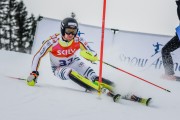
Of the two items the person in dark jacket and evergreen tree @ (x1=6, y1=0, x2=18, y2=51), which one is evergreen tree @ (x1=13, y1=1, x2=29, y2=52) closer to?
evergreen tree @ (x1=6, y1=0, x2=18, y2=51)

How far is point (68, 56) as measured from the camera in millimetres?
6582

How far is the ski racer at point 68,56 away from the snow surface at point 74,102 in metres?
0.16

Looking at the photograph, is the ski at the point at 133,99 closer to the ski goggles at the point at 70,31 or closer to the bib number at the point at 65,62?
the bib number at the point at 65,62

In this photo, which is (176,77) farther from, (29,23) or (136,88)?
(29,23)

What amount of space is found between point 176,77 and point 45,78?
13.0 ft

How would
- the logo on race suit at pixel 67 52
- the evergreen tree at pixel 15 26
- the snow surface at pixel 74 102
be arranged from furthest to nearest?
the evergreen tree at pixel 15 26
the logo on race suit at pixel 67 52
the snow surface at pixel 74 102

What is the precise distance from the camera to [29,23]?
51250 mm

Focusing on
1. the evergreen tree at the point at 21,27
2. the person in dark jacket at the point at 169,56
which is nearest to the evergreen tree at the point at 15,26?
the evergreen tree at the point at 21,27

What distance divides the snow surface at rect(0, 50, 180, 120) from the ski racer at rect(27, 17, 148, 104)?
16cm

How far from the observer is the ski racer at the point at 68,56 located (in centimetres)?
626

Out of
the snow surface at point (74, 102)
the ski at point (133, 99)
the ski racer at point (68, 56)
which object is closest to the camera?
the snow surface at point (74, 102)

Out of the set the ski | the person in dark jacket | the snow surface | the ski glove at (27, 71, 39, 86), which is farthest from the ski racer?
the person in dark jacket

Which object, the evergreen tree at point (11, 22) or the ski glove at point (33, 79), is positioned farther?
the evergreen tree at point (11, 22)

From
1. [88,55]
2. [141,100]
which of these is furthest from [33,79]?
[141,100]
